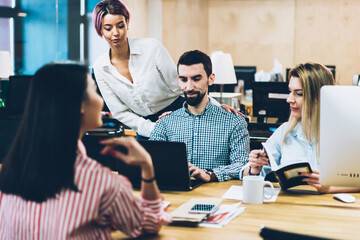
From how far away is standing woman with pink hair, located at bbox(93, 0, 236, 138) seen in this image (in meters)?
3.25

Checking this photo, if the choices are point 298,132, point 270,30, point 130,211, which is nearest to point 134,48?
point 298,132

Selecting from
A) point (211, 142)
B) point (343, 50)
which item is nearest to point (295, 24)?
point (343, 50)

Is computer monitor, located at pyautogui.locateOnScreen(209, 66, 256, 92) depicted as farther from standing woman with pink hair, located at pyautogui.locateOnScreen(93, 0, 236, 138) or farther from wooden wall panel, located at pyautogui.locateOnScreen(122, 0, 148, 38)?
standing woman with pink hair, located at pyautogui.locateOnScreen(93, 0, 236, 138)

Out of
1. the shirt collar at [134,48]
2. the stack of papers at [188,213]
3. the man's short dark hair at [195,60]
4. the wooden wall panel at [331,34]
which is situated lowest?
the stack of papers at [188,213]

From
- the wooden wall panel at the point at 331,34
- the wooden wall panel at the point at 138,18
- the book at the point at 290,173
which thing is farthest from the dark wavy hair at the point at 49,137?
the wooden wall panel at the point at 331,34

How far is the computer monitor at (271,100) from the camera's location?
166 inches

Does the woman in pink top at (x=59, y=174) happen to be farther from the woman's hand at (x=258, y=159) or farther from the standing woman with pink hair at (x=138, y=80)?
the standing woman with pink hair at (x=138, y=80)

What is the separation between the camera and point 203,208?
5.74 feet

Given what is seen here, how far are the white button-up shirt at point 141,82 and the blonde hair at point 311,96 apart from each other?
3.65 ft

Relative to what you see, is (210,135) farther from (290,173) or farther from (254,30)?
(254,30)

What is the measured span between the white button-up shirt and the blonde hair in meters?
1.11

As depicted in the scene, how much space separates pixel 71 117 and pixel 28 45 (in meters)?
5.31

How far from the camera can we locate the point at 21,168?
50.1 inches

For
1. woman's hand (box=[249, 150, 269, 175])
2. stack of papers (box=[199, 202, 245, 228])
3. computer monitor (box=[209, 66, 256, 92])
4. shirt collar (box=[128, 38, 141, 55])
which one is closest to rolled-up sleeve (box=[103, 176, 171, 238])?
stack of papers (box=[199, 202, 245, 228])
